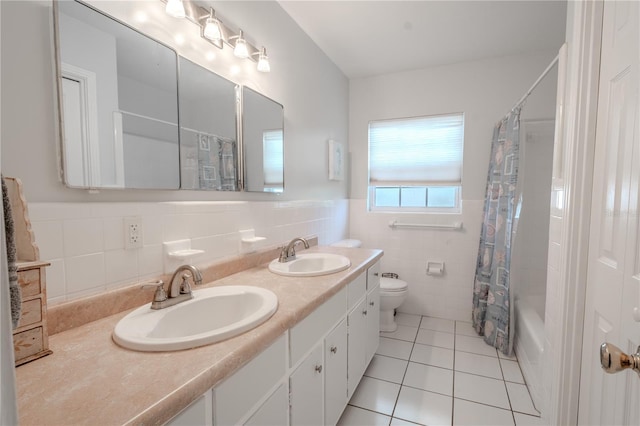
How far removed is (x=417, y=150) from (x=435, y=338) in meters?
1.75

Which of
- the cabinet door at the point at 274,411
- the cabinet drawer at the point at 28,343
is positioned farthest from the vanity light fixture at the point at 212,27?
the cabinet door at the point at 274,411

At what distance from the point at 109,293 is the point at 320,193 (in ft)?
5.93

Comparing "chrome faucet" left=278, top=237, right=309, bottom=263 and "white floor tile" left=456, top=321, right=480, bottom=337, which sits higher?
"chrome faucet" left=278, top=237, right=309, bottom=263

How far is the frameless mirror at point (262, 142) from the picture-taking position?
5.64ft

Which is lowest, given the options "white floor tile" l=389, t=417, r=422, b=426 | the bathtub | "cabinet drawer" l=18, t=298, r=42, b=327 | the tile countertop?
"white floor tile" l=389, t=417, r=422, b=426

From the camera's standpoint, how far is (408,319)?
2.98 metres

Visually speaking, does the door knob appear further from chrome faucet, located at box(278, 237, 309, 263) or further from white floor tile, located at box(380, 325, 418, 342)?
white floor tile, located at box(380, 325, 418, 342)

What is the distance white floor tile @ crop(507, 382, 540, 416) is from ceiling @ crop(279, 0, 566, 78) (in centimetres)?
246

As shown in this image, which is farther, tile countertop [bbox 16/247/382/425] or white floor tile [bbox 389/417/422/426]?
white floor tile [bbox 389/417/422/426]

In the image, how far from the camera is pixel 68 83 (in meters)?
0.94

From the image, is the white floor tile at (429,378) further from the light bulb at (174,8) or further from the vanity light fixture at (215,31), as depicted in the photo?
the light bulb at (174,8)

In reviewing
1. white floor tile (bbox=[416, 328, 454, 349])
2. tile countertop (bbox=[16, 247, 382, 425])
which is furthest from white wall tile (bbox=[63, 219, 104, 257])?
white floor tile (bbox=[416, 328, 454, 349])

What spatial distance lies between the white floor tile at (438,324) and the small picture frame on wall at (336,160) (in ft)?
5.25

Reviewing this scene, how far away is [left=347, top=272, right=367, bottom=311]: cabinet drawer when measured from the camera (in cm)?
163
